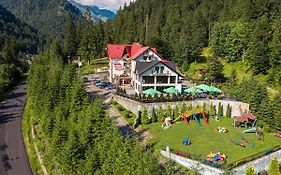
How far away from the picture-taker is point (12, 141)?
56281mm

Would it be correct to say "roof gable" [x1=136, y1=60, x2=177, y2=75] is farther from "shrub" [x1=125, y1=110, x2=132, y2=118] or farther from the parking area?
"shrub" [x1=125, y1=110, x2=132, y2=118]

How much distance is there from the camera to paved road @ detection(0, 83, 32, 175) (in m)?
46.7

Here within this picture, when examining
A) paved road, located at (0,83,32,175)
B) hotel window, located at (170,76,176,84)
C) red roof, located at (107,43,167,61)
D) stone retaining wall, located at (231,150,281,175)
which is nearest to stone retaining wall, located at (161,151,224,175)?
stone retaining wall, located at (231,150,281,175)

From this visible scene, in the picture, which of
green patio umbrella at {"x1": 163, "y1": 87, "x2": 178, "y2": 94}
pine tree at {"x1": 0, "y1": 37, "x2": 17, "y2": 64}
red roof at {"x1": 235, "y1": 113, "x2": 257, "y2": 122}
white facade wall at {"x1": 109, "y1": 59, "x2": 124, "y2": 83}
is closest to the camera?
red roof at {"x1": 235, "y1": 113, "x2": 257, "y2": 122}

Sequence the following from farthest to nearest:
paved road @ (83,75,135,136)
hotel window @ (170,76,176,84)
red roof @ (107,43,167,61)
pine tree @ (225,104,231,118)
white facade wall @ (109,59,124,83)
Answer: red roof @ (107,43,167,61) < white facade wall @ (109,59,124,83) < hotel window @ (170,76,176,84) < pine tree @ (225,104,231,118) < paved road @ (83,75,135,136)

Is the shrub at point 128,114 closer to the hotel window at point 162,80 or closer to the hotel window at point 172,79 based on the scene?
the hotel window at point 162,80

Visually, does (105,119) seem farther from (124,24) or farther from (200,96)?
(124,24)

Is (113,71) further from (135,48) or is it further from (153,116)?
(153,116)

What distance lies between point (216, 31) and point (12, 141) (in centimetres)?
5789

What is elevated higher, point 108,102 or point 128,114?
point 108,102

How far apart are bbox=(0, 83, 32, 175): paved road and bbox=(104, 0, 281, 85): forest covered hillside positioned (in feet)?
128

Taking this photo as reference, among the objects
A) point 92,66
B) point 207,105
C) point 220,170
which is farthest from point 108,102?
point 92,66

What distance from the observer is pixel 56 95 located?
5512 centimetres

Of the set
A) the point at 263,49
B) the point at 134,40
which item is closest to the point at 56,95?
the point at 263,49
